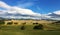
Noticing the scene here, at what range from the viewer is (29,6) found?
390 centimetres

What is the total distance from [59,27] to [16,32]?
105cm

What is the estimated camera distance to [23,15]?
3980mm

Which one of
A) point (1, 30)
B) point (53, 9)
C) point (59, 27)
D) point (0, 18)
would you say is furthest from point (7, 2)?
point (59, 27)

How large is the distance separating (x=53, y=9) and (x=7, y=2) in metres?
1.15

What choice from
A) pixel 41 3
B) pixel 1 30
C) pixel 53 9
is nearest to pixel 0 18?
pixel 1 30

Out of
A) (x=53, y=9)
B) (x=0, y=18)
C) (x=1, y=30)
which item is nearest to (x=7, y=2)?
(x=0, y=18)

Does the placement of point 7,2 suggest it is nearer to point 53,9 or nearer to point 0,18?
point 0,18

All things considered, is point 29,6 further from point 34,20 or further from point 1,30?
point 1,30

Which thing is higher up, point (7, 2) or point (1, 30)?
point (7, 2)

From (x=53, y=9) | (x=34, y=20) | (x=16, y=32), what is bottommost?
(x=16, y=32)

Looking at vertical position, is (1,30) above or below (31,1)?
below

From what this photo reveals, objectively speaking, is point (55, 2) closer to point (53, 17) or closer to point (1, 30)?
point (53, 17)

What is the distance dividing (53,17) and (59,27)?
0.94ft

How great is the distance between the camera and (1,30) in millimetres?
3906
